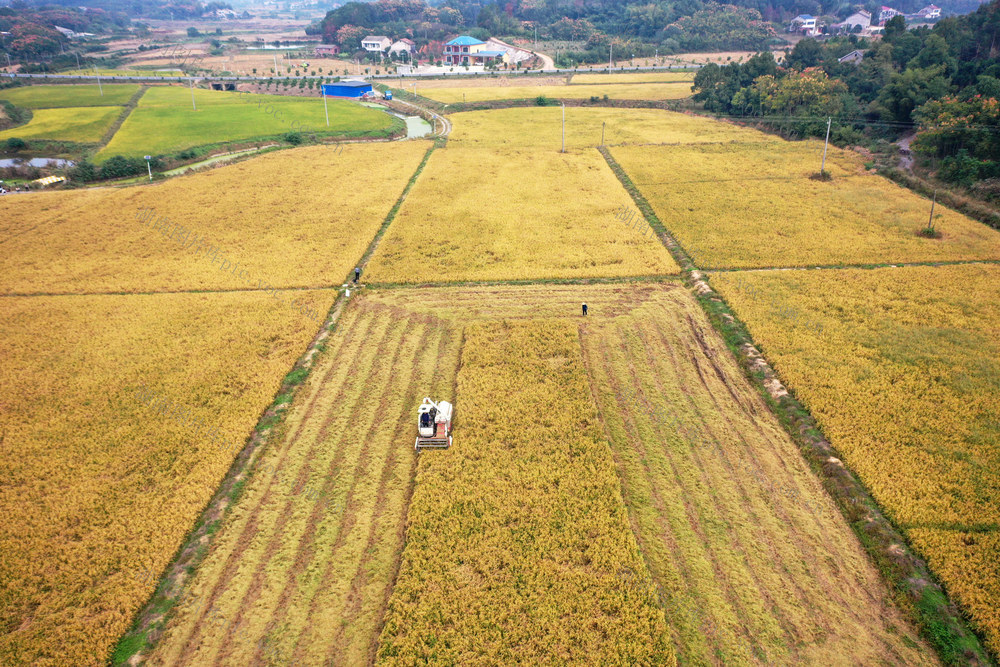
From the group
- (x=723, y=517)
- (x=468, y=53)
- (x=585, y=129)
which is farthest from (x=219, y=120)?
(x=723, y=517)

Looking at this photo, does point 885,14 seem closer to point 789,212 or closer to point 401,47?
point 401,47

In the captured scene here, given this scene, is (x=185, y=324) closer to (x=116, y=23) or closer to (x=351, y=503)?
(x=351, y=503)

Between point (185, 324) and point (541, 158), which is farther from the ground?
point (541, 158)

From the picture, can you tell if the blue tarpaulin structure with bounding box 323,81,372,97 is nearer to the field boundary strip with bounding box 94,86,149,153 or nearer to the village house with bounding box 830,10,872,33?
the field boundary strip with bounding box 94,86,149,153

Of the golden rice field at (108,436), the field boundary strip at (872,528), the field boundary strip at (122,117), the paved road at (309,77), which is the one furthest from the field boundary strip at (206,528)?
the paved road at (309,77)

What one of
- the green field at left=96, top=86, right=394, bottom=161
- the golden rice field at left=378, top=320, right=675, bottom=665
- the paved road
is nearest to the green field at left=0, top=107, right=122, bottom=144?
the green field at left=96, top=86, right=394, bottom=161

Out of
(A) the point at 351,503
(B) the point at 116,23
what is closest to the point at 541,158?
(A) the point at 351,503

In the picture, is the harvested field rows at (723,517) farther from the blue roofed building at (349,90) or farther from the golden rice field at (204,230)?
the blue roofed building at (349,90)
